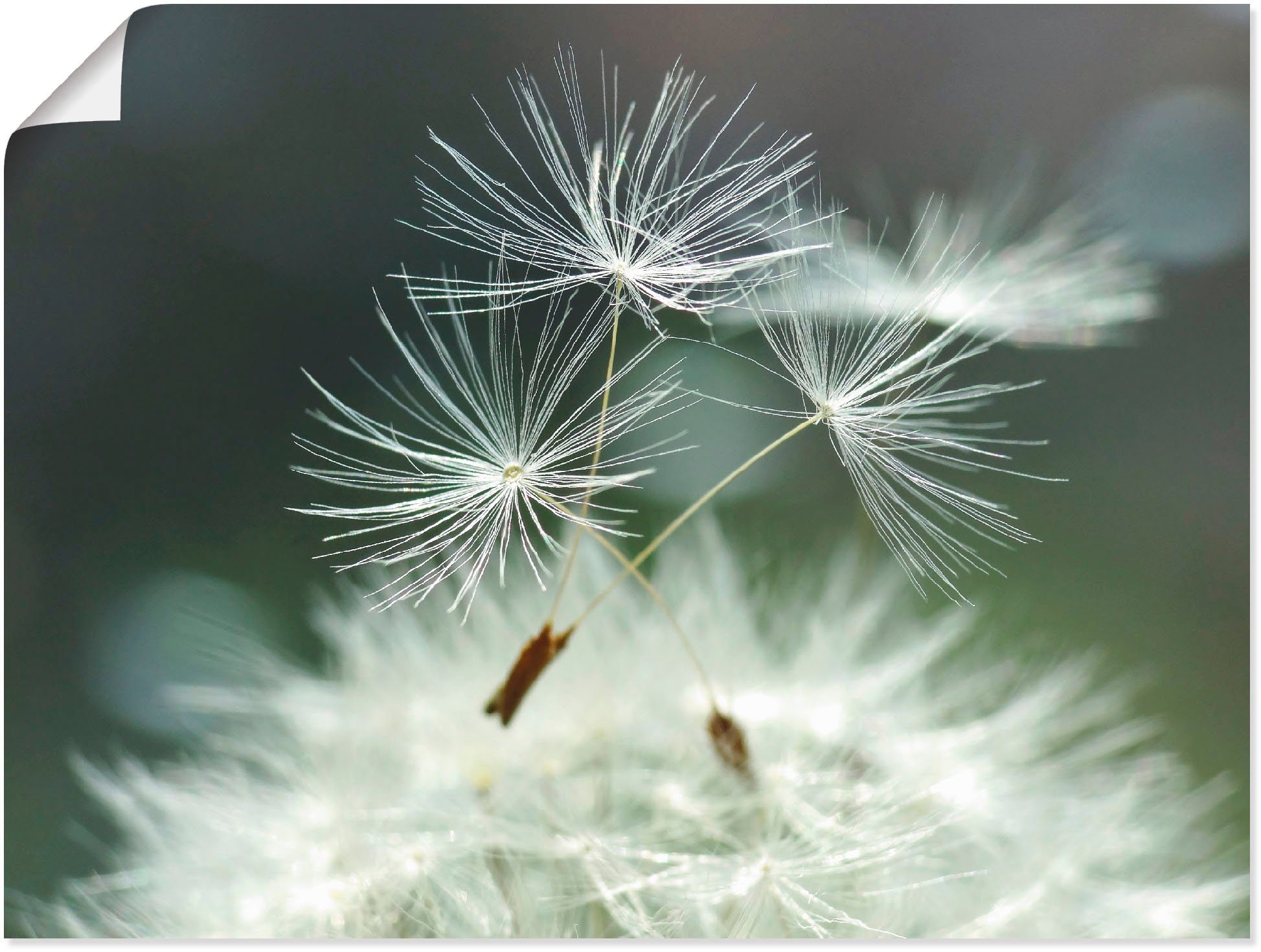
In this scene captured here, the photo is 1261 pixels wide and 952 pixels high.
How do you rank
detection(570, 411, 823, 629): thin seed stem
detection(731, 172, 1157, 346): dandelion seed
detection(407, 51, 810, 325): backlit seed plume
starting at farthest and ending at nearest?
detection(731, 172, 1157, 346): dandelion seed
detection(407, 51, 810, 325): backlit seed plume
detection(570, 411, 823, 629): thin seed stem

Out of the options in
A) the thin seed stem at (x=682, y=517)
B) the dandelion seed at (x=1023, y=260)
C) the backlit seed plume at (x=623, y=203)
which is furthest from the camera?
the dandelion seed at (x=1023, y=260)

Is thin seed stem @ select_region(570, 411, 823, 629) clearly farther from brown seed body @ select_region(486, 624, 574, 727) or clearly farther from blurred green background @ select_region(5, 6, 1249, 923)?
blurred green background @ select_region(5, 6, 1249, 923)

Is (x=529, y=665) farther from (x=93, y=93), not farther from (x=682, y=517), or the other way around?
(x=93, y=93)

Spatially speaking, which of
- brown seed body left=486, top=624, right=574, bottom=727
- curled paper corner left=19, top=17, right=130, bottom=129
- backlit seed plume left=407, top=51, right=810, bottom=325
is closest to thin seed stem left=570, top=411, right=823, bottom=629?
brown seed body left=486, top=624, right=574, bottom=727

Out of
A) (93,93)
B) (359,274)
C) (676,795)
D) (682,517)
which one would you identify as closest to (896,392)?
(682,517)

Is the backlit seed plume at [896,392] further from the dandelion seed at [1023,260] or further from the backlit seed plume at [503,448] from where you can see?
the backlit seed plume at [503,448]

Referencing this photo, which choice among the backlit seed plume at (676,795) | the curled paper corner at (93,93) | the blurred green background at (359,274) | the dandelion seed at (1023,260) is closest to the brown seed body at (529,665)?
the backlit seed plume at (676,795)
